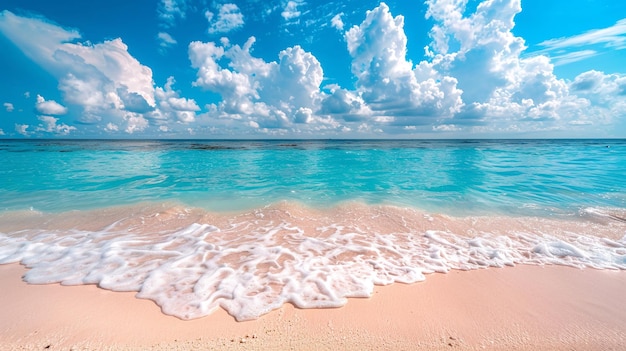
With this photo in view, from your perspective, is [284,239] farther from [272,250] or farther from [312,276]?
[312,276]

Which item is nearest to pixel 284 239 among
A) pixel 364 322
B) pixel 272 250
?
pixel 272 250

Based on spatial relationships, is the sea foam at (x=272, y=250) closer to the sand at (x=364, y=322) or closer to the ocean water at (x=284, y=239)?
the ocean water at (x=284, y=239)

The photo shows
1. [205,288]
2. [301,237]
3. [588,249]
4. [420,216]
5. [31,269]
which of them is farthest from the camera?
[420,216]

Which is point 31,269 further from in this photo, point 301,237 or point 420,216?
point 420,216

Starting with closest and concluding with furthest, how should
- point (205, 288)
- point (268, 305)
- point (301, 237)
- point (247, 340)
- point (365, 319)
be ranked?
point (247, 340) < point (365, 319) < point (268, 305) < point (205, 288) < point (301, 237)

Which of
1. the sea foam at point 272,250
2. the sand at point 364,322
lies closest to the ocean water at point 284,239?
the sea foam at point 272,250

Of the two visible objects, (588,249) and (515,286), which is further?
(588,249)

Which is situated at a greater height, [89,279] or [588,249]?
[89,279]

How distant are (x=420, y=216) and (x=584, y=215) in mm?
5139

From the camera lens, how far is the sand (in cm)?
278

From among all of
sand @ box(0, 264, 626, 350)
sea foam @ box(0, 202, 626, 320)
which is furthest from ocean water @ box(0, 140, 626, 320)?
sand @ box(0, 264, 626, 350)

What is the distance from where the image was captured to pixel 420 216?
287 inches

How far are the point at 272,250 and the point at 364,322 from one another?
2.50 m

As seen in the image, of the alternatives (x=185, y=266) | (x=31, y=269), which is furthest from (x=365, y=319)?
(x=31, y=269)
